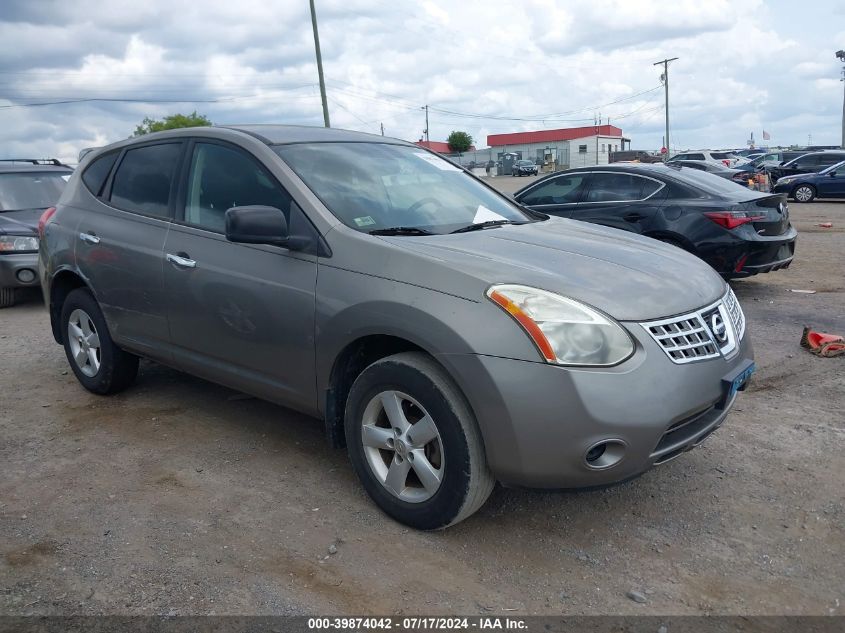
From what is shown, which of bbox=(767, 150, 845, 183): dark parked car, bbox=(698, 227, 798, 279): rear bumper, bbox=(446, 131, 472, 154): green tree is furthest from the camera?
bbox=(446, 131, 472, 154): green tree

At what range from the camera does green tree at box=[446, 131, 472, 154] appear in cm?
9456

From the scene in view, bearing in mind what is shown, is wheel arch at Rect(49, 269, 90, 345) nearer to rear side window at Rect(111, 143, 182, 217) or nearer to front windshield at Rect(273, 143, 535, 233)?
rear side window at Rect(111, 143, 182, 217)

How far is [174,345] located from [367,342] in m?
1.48

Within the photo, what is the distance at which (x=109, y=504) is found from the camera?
364cm

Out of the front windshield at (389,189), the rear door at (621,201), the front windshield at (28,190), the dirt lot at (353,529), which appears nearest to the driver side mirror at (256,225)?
the front windshield at (389,189)

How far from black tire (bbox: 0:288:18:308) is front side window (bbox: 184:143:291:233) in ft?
18.8

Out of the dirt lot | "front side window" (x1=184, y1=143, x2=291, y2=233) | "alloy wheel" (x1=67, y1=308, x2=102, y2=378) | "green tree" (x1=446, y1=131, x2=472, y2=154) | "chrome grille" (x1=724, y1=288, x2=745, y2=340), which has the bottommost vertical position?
the dirt lot

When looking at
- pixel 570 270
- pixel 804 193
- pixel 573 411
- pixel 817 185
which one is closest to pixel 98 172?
pixel 570 270

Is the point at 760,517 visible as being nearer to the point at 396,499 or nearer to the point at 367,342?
the point at 396,499

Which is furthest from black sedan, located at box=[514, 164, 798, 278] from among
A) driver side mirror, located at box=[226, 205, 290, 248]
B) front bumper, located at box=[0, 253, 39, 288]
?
front bumper, located at box=[0, 253, 39, 288]

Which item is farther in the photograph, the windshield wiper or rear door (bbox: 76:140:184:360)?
rear door (bbox: 76:140:184:360)

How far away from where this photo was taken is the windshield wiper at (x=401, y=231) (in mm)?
3583

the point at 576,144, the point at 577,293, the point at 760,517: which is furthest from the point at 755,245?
the point at 576,144

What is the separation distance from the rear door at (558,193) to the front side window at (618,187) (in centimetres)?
13
